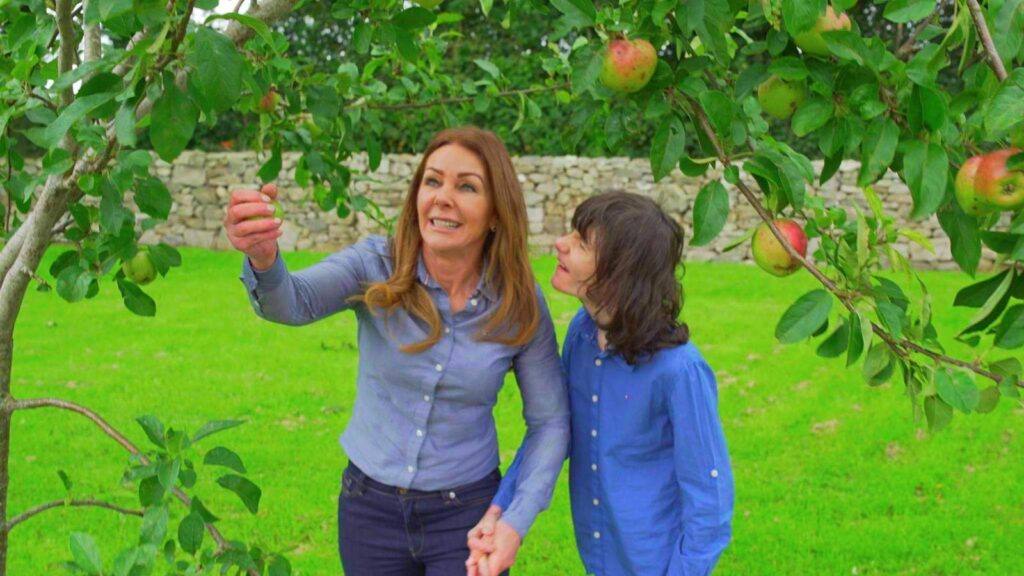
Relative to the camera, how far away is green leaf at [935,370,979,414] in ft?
3.26

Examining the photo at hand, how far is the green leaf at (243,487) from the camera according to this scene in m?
1.29

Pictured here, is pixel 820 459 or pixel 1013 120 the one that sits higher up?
pixel 1013 120

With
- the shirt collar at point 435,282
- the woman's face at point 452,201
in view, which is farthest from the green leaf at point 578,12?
the shirt collar at point 435,282

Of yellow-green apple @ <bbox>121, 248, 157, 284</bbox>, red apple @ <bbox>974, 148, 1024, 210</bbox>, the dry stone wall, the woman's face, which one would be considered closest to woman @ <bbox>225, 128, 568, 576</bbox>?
the woman's face

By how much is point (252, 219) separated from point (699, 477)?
72 centimetres

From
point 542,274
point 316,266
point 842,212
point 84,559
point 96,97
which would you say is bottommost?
point 542,274

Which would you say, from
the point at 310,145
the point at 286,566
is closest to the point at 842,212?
the point at 286,566

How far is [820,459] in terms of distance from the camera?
403cm

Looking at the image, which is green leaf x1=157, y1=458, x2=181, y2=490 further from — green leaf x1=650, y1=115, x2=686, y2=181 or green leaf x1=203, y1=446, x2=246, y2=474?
green leaf x1=650, y1=115, x2=686, y2=181

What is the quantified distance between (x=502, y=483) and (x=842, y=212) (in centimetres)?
71

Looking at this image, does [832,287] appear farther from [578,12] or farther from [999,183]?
[578,12]

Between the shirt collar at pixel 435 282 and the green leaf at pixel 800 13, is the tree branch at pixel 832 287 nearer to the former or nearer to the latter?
the green leaf at pixel 800 13

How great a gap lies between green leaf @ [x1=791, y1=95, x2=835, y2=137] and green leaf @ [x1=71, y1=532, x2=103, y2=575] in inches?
31.5

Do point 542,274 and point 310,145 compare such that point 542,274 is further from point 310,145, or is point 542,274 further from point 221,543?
point 221,543
